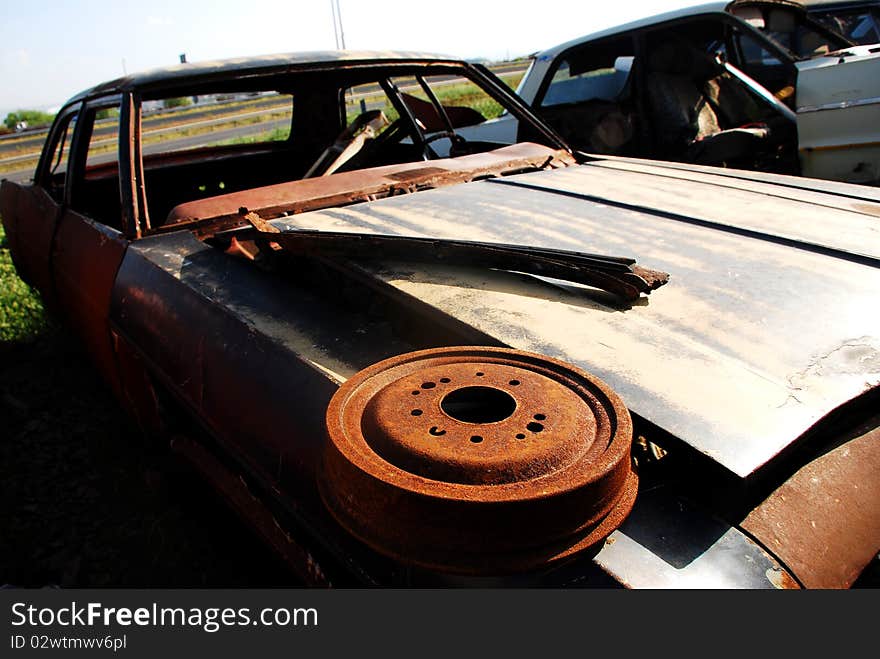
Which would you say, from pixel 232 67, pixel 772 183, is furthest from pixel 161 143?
pixel 772 183

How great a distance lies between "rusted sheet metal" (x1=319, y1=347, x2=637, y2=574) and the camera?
0.80m

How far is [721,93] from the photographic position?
5137mm

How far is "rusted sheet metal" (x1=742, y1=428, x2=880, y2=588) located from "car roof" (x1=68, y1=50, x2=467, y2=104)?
2.30 m

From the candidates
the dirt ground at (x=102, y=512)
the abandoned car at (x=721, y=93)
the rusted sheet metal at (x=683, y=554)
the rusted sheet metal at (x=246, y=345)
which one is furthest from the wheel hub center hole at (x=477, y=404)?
the abandoned car at (x=721, y=93)

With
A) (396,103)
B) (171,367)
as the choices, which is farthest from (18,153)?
(171,367)

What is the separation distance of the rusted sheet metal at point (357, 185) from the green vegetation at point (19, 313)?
2417 mm

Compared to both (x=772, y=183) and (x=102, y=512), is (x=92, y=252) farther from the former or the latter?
(x=772, y=183)

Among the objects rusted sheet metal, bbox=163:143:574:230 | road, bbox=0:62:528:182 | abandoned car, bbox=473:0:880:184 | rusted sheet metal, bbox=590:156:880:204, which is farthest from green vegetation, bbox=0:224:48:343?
road, bbox=0:62:528:182

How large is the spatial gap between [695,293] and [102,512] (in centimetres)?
223

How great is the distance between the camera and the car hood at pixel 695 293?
1.08 m

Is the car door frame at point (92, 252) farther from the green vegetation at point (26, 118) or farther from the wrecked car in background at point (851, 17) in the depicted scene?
the green vegetation at point (26, 118)

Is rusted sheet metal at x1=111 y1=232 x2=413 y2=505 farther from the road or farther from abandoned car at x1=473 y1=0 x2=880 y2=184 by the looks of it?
the road

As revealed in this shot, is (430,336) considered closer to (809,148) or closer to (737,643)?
(737,643)

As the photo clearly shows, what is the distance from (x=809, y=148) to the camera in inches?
168
